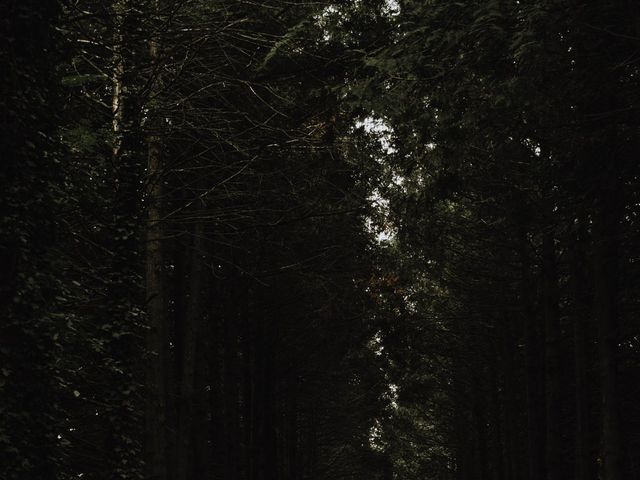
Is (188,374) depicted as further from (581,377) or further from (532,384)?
(532,384)

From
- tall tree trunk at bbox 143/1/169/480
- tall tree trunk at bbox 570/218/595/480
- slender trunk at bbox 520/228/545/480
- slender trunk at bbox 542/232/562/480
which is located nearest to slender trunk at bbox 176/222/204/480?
tall tree trunk at bbox 143/1/169/480

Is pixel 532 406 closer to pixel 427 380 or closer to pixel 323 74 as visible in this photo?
pixel 323 74

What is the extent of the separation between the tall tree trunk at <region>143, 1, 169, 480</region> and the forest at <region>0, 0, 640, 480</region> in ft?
0.13

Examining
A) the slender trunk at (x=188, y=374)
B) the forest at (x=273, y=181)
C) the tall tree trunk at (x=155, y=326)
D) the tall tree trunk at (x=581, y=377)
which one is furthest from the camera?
the tall tree trunk at (x=581, y=377)

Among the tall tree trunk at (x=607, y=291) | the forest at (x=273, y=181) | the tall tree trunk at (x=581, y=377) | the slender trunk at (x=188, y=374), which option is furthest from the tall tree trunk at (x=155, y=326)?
the tall tree trunk at (x=581, y=377)

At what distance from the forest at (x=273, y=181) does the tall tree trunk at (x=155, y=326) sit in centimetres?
4

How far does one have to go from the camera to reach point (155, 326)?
38.5 ft

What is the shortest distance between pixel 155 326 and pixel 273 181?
4.86 meters

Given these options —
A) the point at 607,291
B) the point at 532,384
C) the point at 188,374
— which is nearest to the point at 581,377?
the point at 607,291

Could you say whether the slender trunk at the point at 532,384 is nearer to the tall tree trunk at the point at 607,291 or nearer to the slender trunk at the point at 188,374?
the tall tree trunk at the point at 607,291

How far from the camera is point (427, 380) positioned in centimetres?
3450

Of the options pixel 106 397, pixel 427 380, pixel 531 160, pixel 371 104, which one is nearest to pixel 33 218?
pixel 106 397

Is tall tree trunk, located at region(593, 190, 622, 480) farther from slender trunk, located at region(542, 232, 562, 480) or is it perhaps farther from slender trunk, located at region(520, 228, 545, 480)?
slender trunk, located at region(520, 228, 545, 480)

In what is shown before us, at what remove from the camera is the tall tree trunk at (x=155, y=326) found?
442 inches
